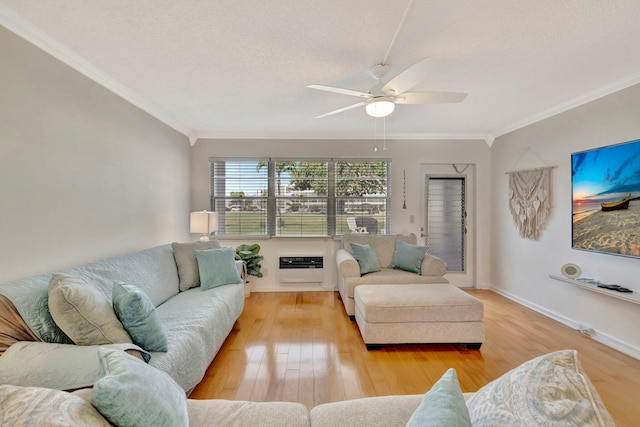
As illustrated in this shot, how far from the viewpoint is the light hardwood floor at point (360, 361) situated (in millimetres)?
1993

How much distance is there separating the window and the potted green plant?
1.16 ft

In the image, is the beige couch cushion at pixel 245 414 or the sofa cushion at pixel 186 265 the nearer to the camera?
the beige couch cushion at pixel 245 414

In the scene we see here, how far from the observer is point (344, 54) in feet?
6.88

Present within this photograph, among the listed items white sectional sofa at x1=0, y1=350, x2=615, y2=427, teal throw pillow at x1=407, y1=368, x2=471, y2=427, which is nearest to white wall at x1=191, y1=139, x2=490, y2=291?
white sectional sofa at x1=0, y1=350, x2=615, y2=427

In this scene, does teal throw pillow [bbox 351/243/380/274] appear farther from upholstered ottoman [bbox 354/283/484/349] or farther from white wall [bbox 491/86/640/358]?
white wall [bbox 491/86/640/358]

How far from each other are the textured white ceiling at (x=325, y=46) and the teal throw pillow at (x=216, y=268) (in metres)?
1.69

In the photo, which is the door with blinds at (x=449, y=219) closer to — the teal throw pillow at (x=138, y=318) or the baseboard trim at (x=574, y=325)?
the baseboard trim at (x=574, y=325)

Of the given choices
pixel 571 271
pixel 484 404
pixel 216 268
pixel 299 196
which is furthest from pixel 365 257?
pixel 484 404

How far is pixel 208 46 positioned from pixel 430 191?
374cm

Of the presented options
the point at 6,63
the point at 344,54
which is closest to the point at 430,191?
the point at 344,54

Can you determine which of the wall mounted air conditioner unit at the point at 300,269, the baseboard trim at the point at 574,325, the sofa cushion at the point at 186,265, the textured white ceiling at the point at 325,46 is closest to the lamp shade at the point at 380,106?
the textured white ceiling at the point at 325,46

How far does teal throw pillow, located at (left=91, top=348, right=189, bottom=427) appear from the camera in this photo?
2.64ft

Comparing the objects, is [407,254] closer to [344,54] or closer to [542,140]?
[542,140]

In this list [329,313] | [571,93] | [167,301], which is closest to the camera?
[167,301]
